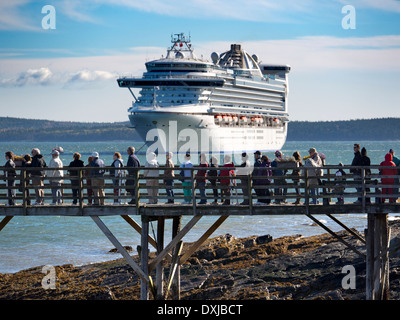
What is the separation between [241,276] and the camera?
20562 millimetres

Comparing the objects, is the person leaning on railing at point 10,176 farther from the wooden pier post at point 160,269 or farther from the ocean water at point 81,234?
the ocean water at point 81,234

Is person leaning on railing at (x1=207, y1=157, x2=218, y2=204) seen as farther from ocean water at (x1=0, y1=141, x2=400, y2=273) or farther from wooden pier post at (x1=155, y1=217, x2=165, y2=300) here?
ocean water at (x1=0, y1=141, x2=400, y2=273)

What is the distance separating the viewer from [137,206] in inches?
616

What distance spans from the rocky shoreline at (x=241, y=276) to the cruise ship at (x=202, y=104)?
68733 mm

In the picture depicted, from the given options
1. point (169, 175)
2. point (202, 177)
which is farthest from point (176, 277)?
point (202, 177)

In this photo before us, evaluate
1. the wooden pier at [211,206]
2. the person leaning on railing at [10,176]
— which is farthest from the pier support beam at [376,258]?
the person leaning on railing at [10,176]

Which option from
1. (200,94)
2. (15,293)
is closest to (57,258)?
(15,293)

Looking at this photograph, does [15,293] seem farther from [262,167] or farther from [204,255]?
[262,167]

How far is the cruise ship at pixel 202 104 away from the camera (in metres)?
94.1

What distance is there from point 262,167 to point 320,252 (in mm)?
6989

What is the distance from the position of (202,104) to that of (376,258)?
8472 centimetres

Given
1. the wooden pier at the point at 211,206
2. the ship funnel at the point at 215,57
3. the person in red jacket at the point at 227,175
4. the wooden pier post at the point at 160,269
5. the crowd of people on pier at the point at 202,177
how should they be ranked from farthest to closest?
the ship funnel at the point at 215,57 → the wooden pier post at the point at 160,269 → the person in red jacket at the point at 227,175 → the crowd of people on pier at the point at 202,177 → the wooden pier at the point at 211,206

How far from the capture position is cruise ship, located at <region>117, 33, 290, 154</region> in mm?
94125

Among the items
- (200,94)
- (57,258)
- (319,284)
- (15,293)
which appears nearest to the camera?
(319,284)
